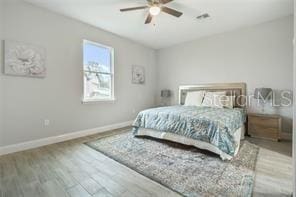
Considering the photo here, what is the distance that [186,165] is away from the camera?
238 centimetres

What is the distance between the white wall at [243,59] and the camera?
12.2 ft

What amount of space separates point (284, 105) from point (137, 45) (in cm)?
429

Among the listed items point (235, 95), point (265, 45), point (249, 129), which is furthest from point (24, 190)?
point (265, 45)

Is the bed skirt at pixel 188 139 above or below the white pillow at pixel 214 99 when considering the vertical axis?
below

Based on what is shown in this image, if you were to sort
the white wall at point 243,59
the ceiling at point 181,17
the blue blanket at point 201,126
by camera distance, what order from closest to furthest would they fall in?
the blue blanket at point 201,126
the ceiling at point 181,17
the white wall at point 243,59

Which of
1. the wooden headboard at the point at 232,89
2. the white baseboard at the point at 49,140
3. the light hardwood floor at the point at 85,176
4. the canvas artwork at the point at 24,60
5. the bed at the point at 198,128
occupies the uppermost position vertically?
the canvas artwork at the point at 24,60

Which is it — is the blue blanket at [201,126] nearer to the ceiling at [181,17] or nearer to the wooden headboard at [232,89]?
the wooden headboard at [232,89]

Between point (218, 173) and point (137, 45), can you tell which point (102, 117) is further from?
point (218, 173)

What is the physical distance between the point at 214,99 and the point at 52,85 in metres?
3.80

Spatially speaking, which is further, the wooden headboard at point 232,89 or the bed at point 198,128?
the wooden headboard at point 232,89

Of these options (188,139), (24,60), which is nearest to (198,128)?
(188,139)

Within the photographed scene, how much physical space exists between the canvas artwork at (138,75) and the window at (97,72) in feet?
2.84

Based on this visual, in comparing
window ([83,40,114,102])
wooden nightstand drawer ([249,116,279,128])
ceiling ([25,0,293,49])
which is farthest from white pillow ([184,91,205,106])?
window ([83,40,114,102])

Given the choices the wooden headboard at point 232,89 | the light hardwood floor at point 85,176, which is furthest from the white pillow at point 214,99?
the light hardwood floor at point 85,176
